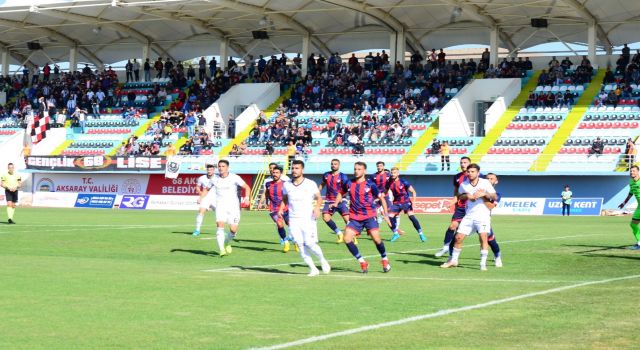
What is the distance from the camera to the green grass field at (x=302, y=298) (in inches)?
420

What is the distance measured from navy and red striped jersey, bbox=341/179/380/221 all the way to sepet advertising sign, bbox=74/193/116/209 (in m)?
40.2

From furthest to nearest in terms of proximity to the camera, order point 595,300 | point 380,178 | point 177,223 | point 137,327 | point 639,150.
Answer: point 639,150
point 177,223
point 380,178
point 595,300
point 137,327

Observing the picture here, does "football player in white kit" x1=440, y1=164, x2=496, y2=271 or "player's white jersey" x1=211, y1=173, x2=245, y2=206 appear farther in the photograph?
"player's white jersey" x1=211, y1=173, x2=245, y2=206

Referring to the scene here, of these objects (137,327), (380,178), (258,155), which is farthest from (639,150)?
(137,327)

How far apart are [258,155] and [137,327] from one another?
4536 cm

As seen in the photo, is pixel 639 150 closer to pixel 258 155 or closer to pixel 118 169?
pixel 258 155

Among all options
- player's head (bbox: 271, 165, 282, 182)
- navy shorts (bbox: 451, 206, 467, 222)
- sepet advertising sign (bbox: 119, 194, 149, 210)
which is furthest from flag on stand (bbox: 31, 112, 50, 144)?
navy shorts (bbox: 451, 206, 467, 222)

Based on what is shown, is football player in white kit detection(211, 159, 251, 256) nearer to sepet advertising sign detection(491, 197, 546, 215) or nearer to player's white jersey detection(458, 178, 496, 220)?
player's white jersey detection(458, 178, 496, 220)

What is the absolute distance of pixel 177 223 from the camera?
37000 millimetres

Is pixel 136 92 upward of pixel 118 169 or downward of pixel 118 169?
upward

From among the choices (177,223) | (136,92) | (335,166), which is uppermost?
(136,92)

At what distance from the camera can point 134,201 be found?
56375mm

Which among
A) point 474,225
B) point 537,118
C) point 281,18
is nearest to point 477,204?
point 474,225

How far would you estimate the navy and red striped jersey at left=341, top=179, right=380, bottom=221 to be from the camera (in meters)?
18.1
